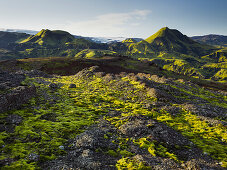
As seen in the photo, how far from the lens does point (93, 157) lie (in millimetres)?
14383

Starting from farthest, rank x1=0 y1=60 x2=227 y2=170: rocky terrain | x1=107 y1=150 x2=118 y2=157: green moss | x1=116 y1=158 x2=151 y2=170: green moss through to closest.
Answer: x1=107 y1=150 x2=118 y2=157: green moss < x1=0 y1=60 x2=227 y2=170: rocky terrain < x1=116 y1=158 x2=151 y2=170: green moss

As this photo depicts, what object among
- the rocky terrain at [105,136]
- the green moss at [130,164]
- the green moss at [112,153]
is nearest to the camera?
the green moss at [130,164]

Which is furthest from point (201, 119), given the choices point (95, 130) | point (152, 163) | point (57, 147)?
point (57, 147)

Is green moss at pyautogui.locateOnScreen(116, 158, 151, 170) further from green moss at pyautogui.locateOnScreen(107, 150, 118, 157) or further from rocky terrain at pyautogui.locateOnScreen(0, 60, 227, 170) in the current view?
green moss at pyautogui.locateOnScreen(107, 150, 118, 157)

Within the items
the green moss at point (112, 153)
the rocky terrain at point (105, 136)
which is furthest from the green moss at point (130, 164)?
the green moss at point (112, 153)

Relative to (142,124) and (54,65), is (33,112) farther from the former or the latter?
(54,65)

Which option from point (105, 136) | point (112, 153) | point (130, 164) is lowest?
point (112, 153)

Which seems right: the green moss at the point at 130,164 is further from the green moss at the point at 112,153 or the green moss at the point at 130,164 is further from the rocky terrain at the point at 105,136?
the green moss at the point at 112,153

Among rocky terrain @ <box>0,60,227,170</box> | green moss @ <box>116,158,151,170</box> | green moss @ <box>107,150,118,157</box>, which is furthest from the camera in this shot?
green moss @ <box>107,150,118,157</box>

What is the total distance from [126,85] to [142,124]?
2534 centimetres

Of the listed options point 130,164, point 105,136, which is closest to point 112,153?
point 130,164

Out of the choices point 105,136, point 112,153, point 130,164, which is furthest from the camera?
A: point 105,136

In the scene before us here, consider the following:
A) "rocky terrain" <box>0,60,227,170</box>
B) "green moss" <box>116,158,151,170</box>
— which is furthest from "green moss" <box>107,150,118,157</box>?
"green moss" <box>116,158,151,170</box>

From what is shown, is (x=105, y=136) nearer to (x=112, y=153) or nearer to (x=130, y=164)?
(x=112, y=153)
